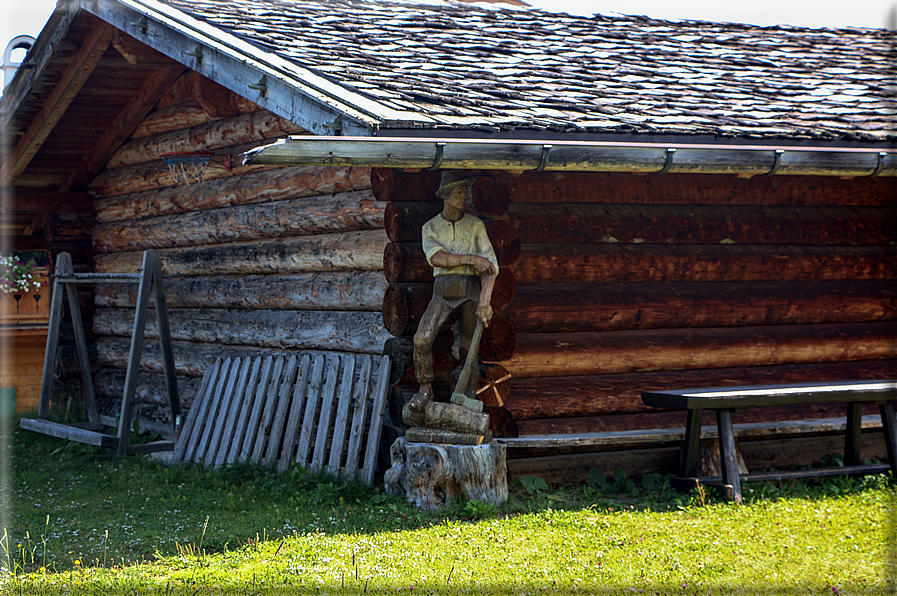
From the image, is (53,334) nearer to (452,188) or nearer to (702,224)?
(452,188)

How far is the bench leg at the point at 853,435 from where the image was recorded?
6.82 meters

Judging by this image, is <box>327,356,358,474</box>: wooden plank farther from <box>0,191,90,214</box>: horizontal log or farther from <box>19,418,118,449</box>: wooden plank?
<box>0,191,90,214</box>: horizontal log

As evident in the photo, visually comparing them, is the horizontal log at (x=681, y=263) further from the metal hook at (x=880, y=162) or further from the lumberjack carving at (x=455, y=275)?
the metal hook at (x=880, y=162)

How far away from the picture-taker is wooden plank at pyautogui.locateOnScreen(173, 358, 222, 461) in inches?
314

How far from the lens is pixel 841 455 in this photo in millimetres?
7465

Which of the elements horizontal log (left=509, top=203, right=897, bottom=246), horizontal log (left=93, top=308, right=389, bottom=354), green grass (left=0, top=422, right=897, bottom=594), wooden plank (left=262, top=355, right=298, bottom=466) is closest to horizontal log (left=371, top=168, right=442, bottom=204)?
horizontal log (left=509, top=203, right=897, bottom=246)

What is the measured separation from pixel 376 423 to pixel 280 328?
6.58ft

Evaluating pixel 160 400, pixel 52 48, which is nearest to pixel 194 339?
pixel 160 400

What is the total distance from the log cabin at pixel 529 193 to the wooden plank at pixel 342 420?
30cm

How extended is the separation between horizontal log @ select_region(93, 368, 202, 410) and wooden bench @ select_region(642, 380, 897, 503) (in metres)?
5.13

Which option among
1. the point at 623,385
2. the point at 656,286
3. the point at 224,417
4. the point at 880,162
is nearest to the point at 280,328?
the point at 224,417

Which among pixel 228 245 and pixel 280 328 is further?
pixel 228 245

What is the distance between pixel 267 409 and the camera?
24.0 feet

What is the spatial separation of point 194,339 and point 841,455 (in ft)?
21.3
